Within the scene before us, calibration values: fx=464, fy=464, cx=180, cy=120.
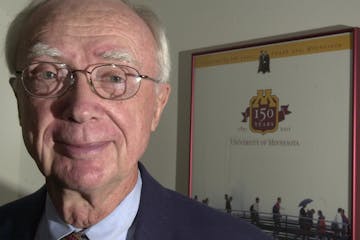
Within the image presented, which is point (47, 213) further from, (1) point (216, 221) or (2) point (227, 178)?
(2) point (227, 178)

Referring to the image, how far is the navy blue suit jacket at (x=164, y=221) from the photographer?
1.03 meters

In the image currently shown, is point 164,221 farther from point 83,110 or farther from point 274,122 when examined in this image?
point 274,122

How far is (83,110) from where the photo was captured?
0.89 metres

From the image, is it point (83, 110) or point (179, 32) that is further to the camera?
point (179, 32)

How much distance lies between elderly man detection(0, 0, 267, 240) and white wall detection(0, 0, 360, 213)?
546 mm

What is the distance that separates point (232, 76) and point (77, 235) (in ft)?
2.72

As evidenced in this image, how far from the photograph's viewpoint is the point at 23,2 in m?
1.78

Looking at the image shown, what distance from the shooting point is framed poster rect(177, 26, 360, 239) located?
1.28 meters

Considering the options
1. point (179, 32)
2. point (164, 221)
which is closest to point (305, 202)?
point (164, 221)

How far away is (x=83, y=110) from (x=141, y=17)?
294 mm

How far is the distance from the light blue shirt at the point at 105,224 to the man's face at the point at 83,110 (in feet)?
0.28

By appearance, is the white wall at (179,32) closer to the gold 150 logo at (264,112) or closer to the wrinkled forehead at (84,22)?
the gold 150 logo at (264,112)

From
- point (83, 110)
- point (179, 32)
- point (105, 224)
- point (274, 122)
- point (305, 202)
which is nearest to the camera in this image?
point (83, 110)

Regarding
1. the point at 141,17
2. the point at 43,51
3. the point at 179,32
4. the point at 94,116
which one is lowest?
the point at 94,116
